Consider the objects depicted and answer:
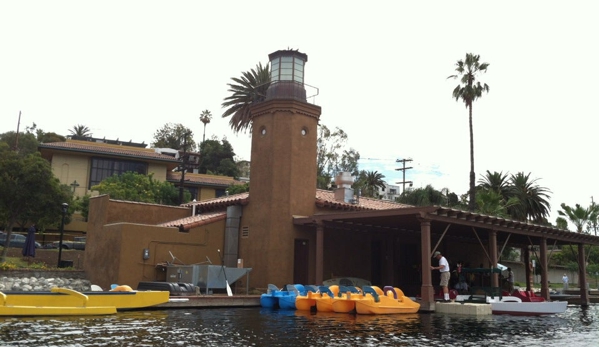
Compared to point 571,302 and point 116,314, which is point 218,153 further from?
point 116,314

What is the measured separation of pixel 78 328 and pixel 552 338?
10.6 m

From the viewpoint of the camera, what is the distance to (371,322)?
14.9 metres

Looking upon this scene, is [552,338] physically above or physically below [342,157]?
below

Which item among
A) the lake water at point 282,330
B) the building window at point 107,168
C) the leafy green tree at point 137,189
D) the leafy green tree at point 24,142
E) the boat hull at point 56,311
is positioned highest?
the leafy green tree at point 24,142

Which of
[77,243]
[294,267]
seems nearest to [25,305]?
[294,267]

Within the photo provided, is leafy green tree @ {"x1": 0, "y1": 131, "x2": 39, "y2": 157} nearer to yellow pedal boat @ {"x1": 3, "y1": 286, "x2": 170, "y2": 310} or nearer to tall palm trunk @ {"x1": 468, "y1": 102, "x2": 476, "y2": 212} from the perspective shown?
tall palm trunk @ {"x1": 468, "y1": 102, "x2": 476, "y2": 212}

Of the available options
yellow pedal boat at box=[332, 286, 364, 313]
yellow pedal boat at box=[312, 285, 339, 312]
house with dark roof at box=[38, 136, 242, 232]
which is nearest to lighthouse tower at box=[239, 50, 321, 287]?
yellow pedal boat at box=[312, 285, 339, 312]

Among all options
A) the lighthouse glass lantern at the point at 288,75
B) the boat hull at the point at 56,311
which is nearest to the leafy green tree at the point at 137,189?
the lighthouse glass lantern at the point at 288,75

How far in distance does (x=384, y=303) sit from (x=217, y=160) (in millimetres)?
53990

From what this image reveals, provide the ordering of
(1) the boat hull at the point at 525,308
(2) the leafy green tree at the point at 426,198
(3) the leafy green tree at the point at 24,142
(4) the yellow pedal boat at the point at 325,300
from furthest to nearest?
(3) the leafy green tree at the point at 24,142 < (2) the leafy green tree at the point at 426,198 < (1) the boat hull at the point at 525,308 < (4) the yellow pedal boat at the point at 325,300

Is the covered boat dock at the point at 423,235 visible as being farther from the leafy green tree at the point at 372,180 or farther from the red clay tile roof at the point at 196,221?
the leafy green tree at the point at 372,180

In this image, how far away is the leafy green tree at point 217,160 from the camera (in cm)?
6769

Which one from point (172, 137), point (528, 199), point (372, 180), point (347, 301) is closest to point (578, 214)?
point (528, 199)

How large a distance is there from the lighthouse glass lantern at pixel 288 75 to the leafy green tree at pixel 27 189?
13.8 metres
